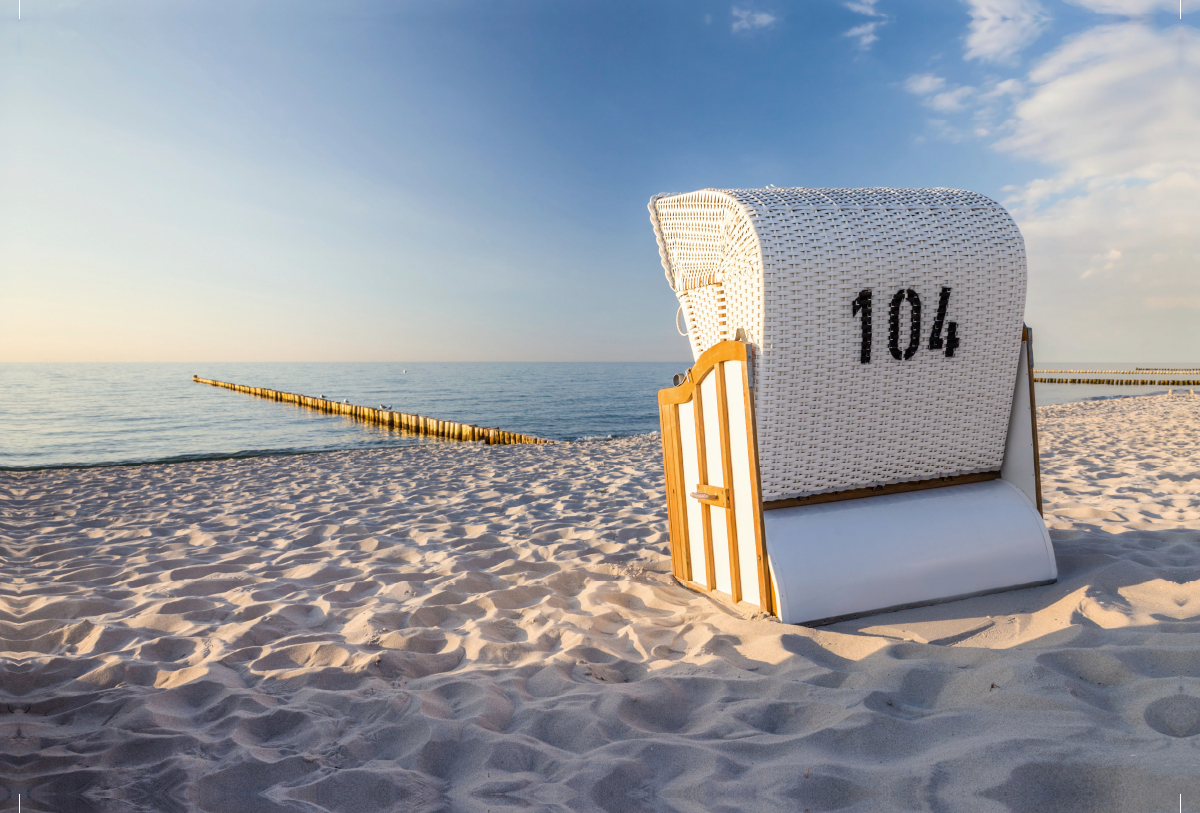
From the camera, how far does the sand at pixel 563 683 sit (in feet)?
5.28

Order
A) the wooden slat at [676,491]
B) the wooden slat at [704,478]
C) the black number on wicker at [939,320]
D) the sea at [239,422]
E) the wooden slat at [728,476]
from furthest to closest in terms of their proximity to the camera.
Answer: the sea at [239,422] < the wooden slat at [676,491] < the wooden slat at [704,478] < the wooden slat at [728,476] < the black number on wicker at [939,320]

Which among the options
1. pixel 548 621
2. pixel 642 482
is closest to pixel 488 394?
pixel 642 482

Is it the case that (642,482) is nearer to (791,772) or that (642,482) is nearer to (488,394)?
(791,772)

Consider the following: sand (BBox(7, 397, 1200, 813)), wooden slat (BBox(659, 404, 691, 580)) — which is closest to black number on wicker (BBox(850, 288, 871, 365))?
wooden slat (BBox(659, 404, 691, 580))

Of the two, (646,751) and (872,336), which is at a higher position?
(872,336)

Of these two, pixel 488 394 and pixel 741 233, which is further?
pixel 488 394

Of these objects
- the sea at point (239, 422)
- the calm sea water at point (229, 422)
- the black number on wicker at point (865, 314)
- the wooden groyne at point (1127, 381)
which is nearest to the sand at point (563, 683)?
the black number on wicker at point (865, 314)

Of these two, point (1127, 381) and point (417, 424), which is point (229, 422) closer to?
point (417, 424)

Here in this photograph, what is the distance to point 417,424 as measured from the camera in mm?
19484

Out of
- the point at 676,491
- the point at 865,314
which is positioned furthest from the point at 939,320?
the point at 676,491

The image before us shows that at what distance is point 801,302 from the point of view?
Answer: 101 inches

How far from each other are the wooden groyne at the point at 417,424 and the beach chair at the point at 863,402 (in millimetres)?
9227

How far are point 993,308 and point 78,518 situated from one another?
7.48 m

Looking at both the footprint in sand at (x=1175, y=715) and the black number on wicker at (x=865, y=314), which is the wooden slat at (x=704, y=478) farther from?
the footprint in sand at (x=1175, y=715)
